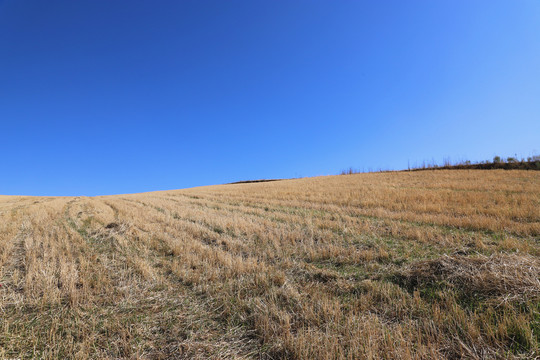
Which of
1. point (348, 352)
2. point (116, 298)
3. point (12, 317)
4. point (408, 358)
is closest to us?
point (408, 358)

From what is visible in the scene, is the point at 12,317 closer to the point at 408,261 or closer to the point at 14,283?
the point at 14,283

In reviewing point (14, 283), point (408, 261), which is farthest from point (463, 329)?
point (14, 283)

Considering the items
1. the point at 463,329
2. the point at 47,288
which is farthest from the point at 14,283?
the point at 463,329

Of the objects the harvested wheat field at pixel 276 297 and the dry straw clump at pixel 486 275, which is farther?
the dry straw clump at pixel 486 275

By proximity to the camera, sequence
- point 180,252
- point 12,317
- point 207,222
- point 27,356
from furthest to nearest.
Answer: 1. point 207,222
2. point 180,252
3. point 12,317
4. point 27,356

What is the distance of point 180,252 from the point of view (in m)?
6.22

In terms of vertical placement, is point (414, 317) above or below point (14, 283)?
below

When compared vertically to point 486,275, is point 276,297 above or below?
below

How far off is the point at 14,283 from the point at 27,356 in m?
2.75

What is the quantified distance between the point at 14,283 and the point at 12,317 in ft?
5.05

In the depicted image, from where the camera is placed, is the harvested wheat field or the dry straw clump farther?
the dry straw clump

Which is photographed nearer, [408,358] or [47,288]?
[408,358]

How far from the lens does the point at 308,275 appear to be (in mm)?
4762

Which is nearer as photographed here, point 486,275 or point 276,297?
point 486,275
